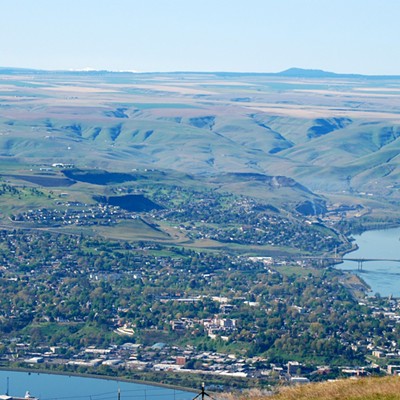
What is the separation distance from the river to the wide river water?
21.1 m

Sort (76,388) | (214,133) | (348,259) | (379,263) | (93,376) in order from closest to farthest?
1. (76,388)
2. (93,376)
3. (379,263)
4. (348,259)
5. (214,133)

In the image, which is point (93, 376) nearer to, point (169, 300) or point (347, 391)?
point (169, 300)

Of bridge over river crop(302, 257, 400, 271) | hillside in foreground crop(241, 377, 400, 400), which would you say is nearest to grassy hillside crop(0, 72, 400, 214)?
bridge over river crop(302, 257, 400, 271)

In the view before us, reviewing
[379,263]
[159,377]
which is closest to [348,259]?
[379,263]

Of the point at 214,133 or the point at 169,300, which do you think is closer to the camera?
the point at 169,300

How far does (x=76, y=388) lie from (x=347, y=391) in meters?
20.1

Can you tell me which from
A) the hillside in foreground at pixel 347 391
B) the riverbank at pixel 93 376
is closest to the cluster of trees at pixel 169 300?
the riverbank at pixel 93 376

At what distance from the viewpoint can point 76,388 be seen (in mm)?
34312

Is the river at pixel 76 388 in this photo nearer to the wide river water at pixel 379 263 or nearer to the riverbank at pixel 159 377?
the riverbank at pixel 159 377

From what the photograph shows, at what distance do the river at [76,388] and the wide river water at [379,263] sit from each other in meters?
21.1

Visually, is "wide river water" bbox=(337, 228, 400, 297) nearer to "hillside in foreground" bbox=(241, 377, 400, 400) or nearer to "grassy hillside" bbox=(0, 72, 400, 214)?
"grassy hillside" bbox=(0, 72, 400, 214)

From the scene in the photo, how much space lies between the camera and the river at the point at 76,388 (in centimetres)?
3231

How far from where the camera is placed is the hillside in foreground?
14.5 meters

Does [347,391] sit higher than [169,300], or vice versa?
[347,391]
